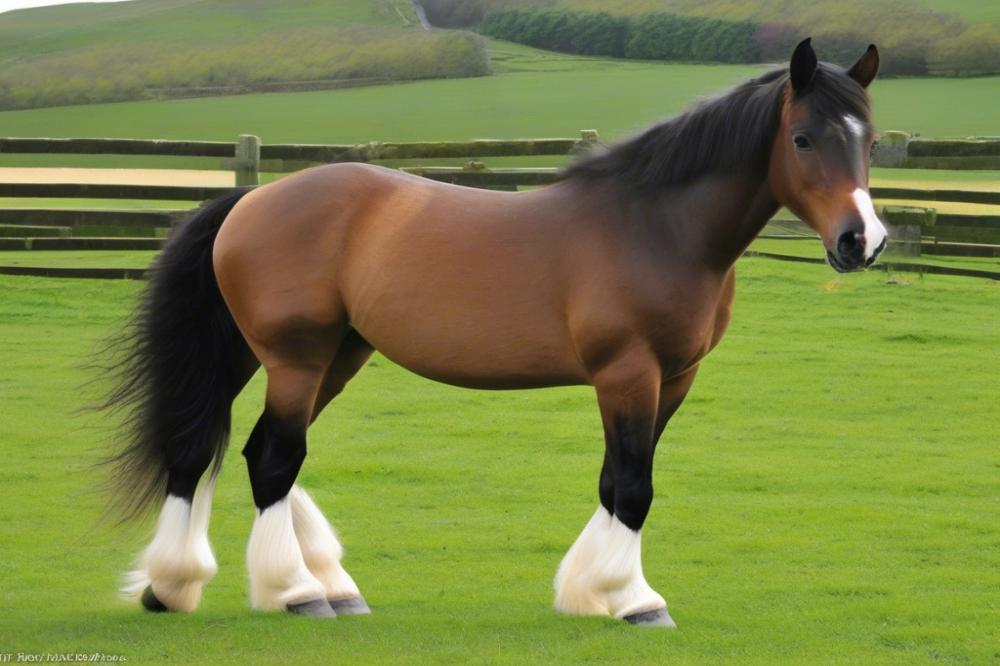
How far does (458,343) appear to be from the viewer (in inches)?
179

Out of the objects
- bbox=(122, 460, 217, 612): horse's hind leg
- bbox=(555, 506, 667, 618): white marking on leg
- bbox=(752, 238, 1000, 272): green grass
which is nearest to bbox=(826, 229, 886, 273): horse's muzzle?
bbox=(555, 506, 667, 618): white marking on leg

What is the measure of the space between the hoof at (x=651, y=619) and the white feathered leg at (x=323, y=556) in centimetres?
96

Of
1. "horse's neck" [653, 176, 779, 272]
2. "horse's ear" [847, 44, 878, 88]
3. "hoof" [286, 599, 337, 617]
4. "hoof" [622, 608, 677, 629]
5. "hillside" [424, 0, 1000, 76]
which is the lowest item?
"hillside" [424, 0, 1000, 76]

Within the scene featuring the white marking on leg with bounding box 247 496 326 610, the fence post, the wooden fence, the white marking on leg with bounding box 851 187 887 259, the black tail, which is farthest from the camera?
the fence post

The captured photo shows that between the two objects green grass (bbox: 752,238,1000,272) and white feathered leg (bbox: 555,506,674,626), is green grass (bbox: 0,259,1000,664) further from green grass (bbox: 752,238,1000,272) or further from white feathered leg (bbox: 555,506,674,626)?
green grass (bbox: 752,238,1000,272)

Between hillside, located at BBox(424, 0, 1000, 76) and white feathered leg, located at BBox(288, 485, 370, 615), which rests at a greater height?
white feathered leg, located at BBox(288, 485, 370, 615)

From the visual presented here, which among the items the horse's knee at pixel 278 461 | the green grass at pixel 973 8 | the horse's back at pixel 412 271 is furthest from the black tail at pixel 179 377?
the green grass at pixel 973 8

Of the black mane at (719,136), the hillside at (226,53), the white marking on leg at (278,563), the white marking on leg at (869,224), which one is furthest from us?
the hillside at (226,53)

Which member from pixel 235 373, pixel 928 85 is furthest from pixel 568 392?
pixel 928 85

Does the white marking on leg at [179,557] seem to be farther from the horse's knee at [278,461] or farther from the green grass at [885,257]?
the green grass at [885,257]

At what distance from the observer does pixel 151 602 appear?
483cm

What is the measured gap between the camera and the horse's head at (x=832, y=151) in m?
3.95

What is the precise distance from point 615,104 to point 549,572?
95.2 feet

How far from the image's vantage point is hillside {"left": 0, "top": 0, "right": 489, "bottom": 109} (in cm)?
3634
